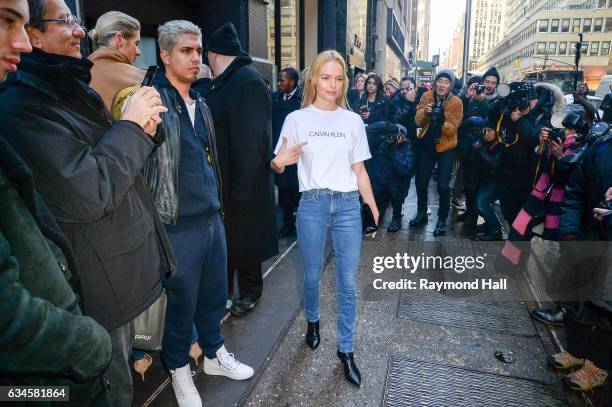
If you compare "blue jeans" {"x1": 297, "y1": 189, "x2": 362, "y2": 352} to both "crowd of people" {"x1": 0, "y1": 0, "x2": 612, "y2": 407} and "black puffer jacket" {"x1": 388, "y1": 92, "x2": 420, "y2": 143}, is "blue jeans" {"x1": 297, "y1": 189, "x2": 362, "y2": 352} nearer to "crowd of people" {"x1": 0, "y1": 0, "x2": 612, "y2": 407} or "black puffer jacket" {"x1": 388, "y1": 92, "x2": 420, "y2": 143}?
"crowd of people" {"x1": 0, "y1": 0, "x2": 612, "y2": 407}

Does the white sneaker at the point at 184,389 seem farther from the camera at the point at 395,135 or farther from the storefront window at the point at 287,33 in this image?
the storefront window at the point at 287,33

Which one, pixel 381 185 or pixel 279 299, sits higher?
pixel 381 185

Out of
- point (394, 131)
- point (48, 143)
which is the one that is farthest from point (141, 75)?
point (394, 131)

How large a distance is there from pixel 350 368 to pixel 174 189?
68.5 inches

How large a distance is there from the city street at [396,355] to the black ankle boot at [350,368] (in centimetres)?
5

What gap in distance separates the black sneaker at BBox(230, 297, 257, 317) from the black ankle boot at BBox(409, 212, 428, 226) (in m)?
3.39

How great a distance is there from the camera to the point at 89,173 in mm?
1479

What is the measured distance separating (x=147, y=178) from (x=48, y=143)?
2.55 feet

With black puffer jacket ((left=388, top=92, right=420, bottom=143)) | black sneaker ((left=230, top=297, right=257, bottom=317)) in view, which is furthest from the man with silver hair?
black puffer jacket ((left=388, top=92, right=420, bottom=143))

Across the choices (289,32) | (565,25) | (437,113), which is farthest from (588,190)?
(565,25)

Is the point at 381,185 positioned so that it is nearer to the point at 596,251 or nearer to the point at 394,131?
the point at 394,131

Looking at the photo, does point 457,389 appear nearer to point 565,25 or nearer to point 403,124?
point 403,124

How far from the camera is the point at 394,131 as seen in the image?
5711mm

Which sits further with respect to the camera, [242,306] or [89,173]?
[242,306]
